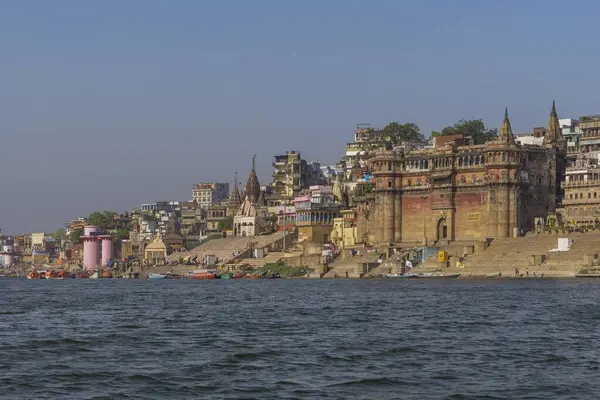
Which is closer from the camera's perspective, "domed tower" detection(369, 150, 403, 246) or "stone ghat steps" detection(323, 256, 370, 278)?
"stone ghat steps" detection(323, 256, 370, 278)

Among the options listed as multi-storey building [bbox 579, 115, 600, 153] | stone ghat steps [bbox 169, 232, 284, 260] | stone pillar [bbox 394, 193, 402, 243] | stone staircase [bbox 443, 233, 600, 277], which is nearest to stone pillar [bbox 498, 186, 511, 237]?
stone staircase [bbox 443, 233, 600, 277]

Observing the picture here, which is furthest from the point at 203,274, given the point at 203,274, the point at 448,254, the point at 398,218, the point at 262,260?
the point at 448,254

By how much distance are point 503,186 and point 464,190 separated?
24.1 feet

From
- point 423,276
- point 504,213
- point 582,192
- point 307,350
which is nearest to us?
point 307,350

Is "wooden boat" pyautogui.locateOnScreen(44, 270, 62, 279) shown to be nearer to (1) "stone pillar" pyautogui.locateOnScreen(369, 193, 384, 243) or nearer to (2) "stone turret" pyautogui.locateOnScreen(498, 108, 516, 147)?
(1) "stone pillar" pyautogui.locateOnScreen(369, 193, 384, 243)

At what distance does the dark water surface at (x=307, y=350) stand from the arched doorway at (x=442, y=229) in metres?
62.6

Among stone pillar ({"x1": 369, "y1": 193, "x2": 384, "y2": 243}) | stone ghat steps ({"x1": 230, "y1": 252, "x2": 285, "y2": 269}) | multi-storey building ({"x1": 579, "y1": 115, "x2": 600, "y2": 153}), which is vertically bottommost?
stone ghat steps ({"x1": 230, "y1": 252, "x2": 285, "y2": 269})

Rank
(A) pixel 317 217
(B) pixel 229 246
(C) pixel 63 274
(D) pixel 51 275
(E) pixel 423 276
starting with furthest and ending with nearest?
1. (D) pixel 51 275
2. (C) pixel 63 274
3. (B) pixel 229 246
4. (A) pixel 317 217
5. (E) pixel 423 276

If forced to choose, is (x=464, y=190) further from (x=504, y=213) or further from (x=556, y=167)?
(x=556, y=167)

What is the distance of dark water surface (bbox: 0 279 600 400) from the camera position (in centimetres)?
3641

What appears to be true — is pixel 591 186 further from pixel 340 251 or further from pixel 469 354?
pixel 469 354

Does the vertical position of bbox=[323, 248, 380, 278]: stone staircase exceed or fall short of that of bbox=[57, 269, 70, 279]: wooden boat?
it exceeds it

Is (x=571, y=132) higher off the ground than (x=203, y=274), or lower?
higher

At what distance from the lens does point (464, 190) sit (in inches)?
5512
